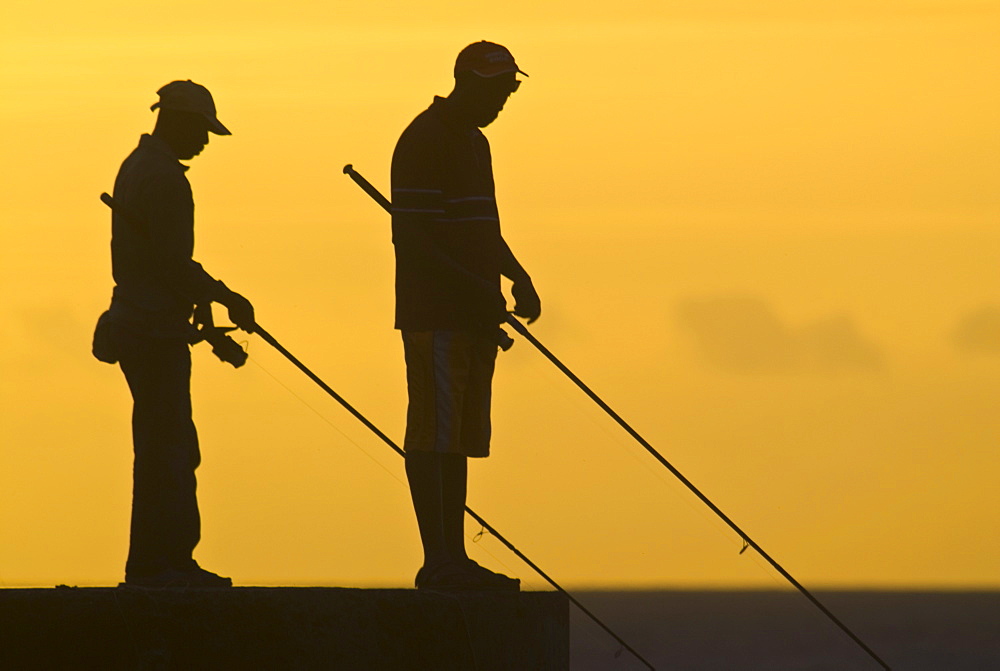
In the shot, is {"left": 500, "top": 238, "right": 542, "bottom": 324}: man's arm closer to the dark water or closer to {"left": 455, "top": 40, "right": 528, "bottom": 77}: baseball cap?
{"left": 455, "top": 40, "right": 528, "bottom": 77}: baseball cap

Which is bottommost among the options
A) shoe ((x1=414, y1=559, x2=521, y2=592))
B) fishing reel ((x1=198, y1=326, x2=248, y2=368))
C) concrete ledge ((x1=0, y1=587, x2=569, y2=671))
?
concrete ledge ((x1=0, y1=587, x2=569, y2=671))

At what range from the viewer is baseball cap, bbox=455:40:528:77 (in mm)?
7660

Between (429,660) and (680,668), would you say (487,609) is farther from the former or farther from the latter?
(680,668)

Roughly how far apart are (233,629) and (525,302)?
2.13m

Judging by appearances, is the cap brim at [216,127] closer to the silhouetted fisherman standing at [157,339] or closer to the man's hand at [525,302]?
the silhouetted fisherman standing at [157,339]

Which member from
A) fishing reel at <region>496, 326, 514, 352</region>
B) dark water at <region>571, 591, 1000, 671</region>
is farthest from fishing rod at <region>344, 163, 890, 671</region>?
dark water at <region>571, 591, 1000, 671</region>

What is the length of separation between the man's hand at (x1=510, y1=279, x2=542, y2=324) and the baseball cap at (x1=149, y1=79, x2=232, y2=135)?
136 centimetres

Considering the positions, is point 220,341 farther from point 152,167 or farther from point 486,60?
point 486,60

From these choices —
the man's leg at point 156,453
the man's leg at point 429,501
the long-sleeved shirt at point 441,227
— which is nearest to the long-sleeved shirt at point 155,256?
the man's leg at point 156,453

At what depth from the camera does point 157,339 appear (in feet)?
26.2

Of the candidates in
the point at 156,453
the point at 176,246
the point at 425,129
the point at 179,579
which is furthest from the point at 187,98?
the point at 179,579

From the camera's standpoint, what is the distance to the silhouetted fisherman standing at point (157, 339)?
798cm

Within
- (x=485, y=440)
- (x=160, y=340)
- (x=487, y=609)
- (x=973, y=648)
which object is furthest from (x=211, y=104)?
(x=973, y=648)

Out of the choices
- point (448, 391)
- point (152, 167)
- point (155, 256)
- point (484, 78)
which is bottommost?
point (448, 391)
